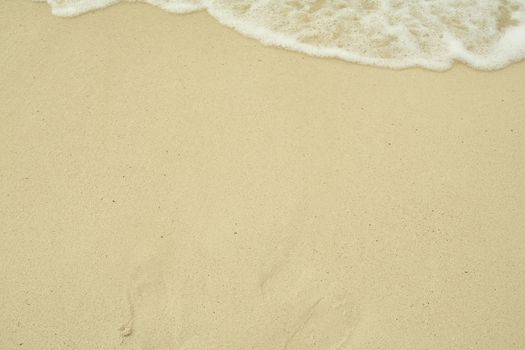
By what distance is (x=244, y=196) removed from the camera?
7.82 feet

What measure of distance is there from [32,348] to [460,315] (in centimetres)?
190

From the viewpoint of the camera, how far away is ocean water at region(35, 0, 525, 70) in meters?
3.02

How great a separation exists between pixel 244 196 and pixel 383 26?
1683 millimetres

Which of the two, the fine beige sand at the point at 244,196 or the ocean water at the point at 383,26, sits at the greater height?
the ocean water at the point at 383,26

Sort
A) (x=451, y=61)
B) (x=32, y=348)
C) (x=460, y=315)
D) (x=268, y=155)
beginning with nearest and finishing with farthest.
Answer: (x=32, y=348)
(x=460, y=315)
(x=268, y=155)
(x=451, y=61)

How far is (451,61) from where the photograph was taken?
3.01 m

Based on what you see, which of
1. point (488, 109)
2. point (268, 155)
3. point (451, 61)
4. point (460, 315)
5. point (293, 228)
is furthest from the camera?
point (451, 61)

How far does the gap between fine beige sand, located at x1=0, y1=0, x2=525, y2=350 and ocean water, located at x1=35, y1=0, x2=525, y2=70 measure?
132 mm

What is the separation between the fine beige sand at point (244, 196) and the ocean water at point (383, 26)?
13 cm

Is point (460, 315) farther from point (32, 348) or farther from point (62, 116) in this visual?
point (62, 116)

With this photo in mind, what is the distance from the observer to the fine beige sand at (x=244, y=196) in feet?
6.81

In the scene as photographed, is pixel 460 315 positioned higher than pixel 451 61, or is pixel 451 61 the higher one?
pixel 451 61

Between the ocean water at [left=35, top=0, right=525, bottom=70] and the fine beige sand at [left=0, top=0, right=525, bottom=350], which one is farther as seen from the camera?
the ocean water at [left=35, top=0, right=525, bottom=70]

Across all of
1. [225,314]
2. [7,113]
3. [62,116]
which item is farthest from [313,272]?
[7,113]
